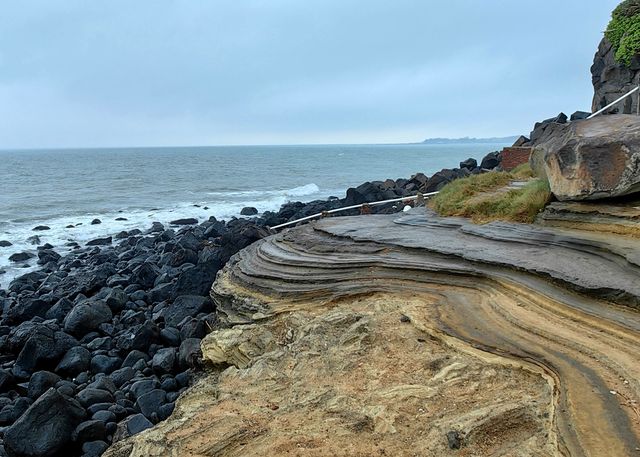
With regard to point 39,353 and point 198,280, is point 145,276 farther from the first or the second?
point 39,353

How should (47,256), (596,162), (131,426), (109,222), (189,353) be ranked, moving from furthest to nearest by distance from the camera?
(109,222)
(47,256)
(189,353)
(596,162)
(131,426)

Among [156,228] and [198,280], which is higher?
[198,280]

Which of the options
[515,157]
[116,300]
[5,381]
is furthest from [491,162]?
[5,381]

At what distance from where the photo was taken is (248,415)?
5820 millimetres

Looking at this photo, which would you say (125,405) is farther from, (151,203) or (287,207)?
(151,203)

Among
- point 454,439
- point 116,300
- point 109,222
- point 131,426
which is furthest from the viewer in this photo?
point 109,222

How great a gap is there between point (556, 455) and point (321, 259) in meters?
6.74

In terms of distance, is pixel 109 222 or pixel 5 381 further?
pixel 109 222

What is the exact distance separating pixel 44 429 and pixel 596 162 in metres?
10.4

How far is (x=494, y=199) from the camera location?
1202cm

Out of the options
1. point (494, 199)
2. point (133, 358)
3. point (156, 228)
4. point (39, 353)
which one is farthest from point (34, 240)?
point (494, 199)

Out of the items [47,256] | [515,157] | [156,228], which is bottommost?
[47,256]

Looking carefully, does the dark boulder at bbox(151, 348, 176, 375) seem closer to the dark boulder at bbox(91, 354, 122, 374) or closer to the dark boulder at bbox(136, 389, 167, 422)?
the dark boulder at bbox(91, 354, 122, 374)

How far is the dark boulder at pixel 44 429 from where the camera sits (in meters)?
8.56
